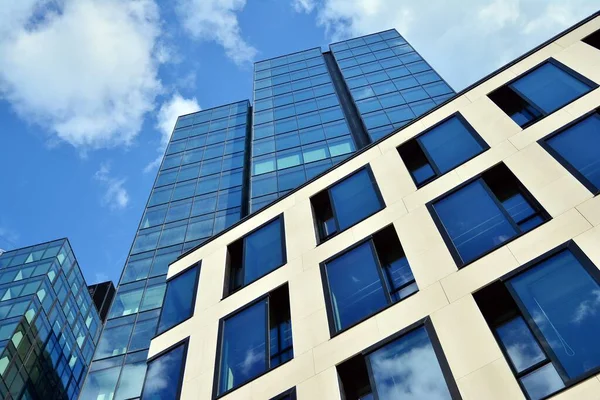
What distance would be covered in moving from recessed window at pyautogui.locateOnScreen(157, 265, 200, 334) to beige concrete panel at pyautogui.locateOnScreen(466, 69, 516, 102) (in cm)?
1299

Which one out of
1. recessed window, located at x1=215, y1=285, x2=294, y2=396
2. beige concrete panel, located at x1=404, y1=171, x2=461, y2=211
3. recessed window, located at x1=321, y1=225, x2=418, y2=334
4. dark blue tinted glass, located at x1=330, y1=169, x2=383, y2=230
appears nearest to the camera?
recessed window, located at x1=321, y1=225, x2=418, y2=334

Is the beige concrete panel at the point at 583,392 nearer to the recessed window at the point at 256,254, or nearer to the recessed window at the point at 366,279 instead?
the recessed window at the point at 366,279

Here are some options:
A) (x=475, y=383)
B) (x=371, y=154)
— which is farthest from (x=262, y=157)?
(x=475, y=383)

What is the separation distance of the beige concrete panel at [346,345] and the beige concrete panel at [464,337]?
73.3 inches

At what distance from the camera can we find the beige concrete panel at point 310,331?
14.2m

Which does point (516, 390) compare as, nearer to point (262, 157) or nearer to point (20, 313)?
point (262, 157)

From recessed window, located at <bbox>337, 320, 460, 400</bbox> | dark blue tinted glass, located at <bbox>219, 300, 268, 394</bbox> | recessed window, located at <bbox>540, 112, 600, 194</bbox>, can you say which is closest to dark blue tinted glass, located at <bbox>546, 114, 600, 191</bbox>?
recessed window, located at <bbox>540, 112, 600, 194</bbox>

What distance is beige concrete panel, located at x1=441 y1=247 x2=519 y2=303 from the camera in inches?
492

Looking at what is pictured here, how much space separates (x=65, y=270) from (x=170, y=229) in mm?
25840

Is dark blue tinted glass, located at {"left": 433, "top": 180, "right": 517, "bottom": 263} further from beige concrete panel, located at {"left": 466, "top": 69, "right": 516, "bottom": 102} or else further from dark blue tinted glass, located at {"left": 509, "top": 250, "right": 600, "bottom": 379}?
beige concrete panel, located at {"left": 466, "top": 69, "right": 516, "bottom": 102}

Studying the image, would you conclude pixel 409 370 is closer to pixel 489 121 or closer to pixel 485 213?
pixel 485 213

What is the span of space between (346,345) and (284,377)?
2.01 meters

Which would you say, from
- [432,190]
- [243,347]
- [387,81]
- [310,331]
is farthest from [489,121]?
[387,81]

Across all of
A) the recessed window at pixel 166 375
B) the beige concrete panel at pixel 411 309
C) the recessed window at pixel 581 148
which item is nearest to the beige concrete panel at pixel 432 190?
the recessed window at pixel 581 148
